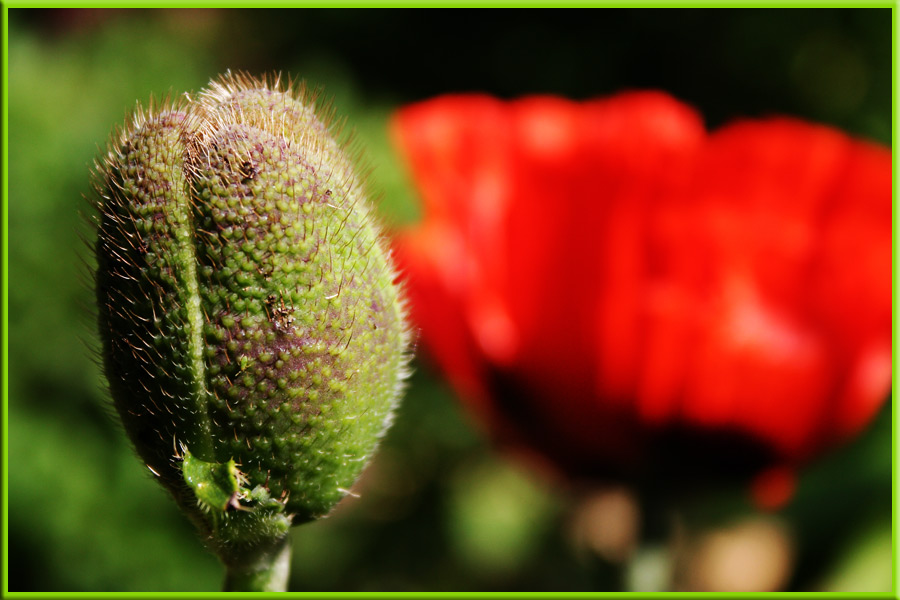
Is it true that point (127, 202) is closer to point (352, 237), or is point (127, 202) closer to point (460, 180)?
point (352, 237)

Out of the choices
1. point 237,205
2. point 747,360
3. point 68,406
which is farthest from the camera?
point 68,406

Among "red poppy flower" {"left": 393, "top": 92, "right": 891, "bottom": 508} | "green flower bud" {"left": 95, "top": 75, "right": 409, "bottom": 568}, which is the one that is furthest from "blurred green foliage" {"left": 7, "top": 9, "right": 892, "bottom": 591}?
"green flower bud" {"left": 95, "top": 75, "right": 409, "bottom": 568}

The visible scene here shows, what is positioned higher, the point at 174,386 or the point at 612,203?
the point at 612,203

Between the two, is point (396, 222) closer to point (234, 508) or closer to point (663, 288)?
point (663, 288)

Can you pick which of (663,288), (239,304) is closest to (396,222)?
(663,288)

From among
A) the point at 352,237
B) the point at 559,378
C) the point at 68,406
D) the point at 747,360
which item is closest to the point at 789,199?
the point at 747,360

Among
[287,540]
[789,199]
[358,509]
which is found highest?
[789,199]

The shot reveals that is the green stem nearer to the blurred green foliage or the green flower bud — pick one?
the green flower bud

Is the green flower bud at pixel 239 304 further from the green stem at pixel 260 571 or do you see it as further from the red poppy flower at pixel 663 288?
the red poppy flower at pixel 663 288
